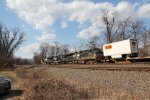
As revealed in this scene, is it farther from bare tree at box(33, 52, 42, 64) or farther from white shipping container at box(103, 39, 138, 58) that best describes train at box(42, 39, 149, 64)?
bare tree at box(33, 52, 42, 64)

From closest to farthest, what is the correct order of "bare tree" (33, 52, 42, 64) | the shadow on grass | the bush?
1. the shadow on grass
2. the bush
3. "bare tree" (33, 52, 42, 64)

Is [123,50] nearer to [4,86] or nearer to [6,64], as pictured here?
[4,86]

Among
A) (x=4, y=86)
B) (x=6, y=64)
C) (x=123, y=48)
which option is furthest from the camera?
(x=6, y=64)

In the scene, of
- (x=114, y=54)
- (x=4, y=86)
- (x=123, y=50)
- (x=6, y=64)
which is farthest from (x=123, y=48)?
(x=6, y=64)

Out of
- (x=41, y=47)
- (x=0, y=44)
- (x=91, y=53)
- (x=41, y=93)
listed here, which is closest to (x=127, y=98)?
(x=41, y=93)

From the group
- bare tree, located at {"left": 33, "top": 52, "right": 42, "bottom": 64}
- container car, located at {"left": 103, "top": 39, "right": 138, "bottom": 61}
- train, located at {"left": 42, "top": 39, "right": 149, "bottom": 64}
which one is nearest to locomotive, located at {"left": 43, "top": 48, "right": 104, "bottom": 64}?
train, located at {"left": 42, "top": 39, "right": 149, "bottom": 64}

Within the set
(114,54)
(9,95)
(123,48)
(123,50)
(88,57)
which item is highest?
(123,48)

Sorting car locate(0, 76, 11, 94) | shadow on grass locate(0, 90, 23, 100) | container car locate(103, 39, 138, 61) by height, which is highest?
container car locate(103, 39, 138, 61)

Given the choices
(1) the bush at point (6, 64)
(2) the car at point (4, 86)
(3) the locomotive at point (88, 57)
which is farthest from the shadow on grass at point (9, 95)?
(1) the bush at point (6, 64)

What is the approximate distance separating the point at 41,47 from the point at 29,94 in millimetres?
139145

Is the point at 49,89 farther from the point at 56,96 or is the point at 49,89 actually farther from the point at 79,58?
the point at 79,58

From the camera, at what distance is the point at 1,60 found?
55.2m

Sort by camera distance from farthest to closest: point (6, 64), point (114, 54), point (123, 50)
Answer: point (6, 64) → point (114, 54) → point (123, 50)

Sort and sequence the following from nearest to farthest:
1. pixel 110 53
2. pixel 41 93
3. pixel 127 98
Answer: pixel 127 98
pixel 41 93
pixel 110 53
